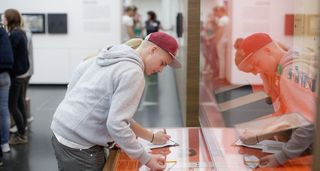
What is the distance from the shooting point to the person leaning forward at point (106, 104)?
1.96m

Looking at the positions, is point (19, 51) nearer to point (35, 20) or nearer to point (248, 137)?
point (248, 137)

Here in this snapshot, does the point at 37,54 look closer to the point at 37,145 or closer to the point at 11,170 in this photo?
the point at 37,145

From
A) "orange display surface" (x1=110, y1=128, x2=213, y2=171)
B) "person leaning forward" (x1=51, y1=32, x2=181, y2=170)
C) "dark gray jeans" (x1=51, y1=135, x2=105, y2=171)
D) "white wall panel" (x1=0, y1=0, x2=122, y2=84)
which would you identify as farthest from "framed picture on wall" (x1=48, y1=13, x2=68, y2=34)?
"dark gray jeans" (x1=51, y1=135, x2=105, y2=171)

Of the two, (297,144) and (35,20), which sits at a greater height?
(35,20)

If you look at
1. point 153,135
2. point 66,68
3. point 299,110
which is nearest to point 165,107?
point 66,68

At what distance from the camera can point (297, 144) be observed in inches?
51.3

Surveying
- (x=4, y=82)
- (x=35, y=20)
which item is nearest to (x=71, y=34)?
(x=35, y=20)

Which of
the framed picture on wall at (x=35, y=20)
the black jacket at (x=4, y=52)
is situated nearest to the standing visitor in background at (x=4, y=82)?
the black jacket at (x=4, y=52)

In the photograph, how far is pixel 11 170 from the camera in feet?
15.2

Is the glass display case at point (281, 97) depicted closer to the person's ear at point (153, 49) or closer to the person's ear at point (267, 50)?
the person's ear at point (267, 50)

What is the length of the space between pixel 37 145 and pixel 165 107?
321cm

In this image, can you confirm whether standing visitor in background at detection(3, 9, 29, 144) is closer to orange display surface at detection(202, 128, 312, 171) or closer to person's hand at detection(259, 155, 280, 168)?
orange display surface at detection(202, 128, 312, 171)

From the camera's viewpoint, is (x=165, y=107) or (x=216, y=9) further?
(x=216, y=9)

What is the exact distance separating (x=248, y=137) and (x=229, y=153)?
0.20 meters
